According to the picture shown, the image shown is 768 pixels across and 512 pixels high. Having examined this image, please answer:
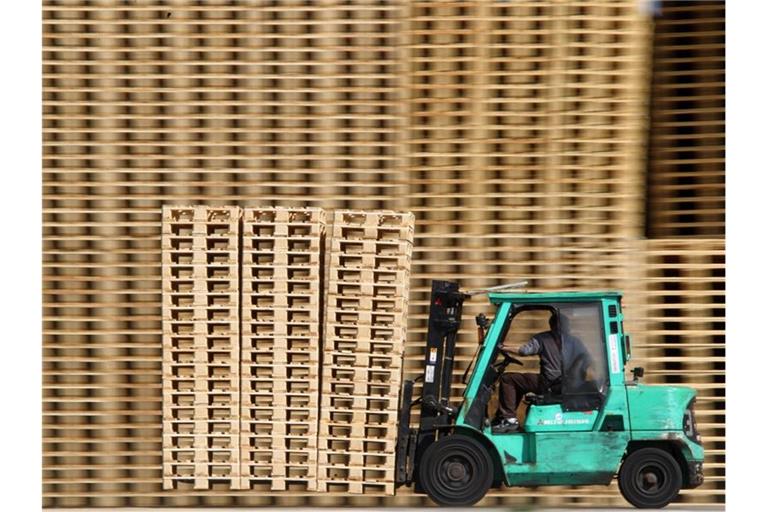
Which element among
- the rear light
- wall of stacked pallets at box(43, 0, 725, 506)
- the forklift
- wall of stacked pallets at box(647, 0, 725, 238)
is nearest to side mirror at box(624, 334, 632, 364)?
the forklift

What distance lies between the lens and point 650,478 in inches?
287

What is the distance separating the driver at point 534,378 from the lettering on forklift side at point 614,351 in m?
0.31

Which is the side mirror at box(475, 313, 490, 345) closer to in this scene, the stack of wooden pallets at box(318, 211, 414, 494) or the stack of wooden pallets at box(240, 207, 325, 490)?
the stack of wooden pallets at box(318, 211, 414, 494)

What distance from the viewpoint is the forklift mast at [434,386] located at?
734 centimetres

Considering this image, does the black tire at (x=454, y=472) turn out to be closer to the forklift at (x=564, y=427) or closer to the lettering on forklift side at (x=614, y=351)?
the forklift at (x=564, y=427)

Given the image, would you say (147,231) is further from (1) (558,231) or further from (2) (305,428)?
(1) (558,231)

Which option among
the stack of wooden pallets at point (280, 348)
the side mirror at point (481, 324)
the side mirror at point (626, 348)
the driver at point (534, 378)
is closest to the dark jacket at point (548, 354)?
the driver at point (534, 378)

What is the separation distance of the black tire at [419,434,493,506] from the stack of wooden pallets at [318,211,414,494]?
0.28 m

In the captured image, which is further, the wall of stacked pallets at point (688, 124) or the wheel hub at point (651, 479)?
the wall of stacked pallets at point (688, 124)

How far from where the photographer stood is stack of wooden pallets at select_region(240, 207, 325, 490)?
7473 millimetres

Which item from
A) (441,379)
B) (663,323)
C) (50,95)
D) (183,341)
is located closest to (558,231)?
(663,323)

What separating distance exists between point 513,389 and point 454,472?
0.72 meters

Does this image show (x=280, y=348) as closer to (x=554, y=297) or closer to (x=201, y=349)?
(x=201, y=349)

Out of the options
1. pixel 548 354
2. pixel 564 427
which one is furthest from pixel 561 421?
pixel 548 354
